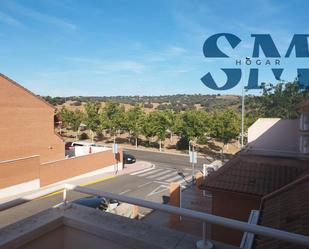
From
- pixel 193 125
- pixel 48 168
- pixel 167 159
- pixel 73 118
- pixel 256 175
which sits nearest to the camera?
pixel 256 175

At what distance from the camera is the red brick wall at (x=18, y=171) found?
61.7 ft

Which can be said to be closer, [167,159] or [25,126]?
[25,126]

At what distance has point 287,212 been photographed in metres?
5.58

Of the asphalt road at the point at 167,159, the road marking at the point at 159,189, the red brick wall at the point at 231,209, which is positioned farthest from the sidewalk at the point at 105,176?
the red brick wall at the point at 231,209

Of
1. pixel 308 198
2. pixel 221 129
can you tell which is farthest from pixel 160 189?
pixel 308 198

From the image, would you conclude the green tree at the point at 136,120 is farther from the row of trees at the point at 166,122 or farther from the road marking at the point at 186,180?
the road marking at the point at 186,180

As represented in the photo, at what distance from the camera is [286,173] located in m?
10.1

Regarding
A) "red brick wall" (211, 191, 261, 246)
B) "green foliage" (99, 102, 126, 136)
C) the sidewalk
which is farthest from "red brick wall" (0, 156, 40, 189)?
"green foliage" (99, 102, 126, 136)

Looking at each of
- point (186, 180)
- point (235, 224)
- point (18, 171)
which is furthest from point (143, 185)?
point (235, 224)

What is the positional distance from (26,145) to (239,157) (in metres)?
18.5

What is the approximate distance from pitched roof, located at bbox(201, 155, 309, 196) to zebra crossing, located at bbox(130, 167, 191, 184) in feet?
43.3

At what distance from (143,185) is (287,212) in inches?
701

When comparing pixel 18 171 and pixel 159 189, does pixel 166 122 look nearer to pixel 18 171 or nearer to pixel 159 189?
pixel 159 189

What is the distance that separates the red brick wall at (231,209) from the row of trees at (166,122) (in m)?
23.7
